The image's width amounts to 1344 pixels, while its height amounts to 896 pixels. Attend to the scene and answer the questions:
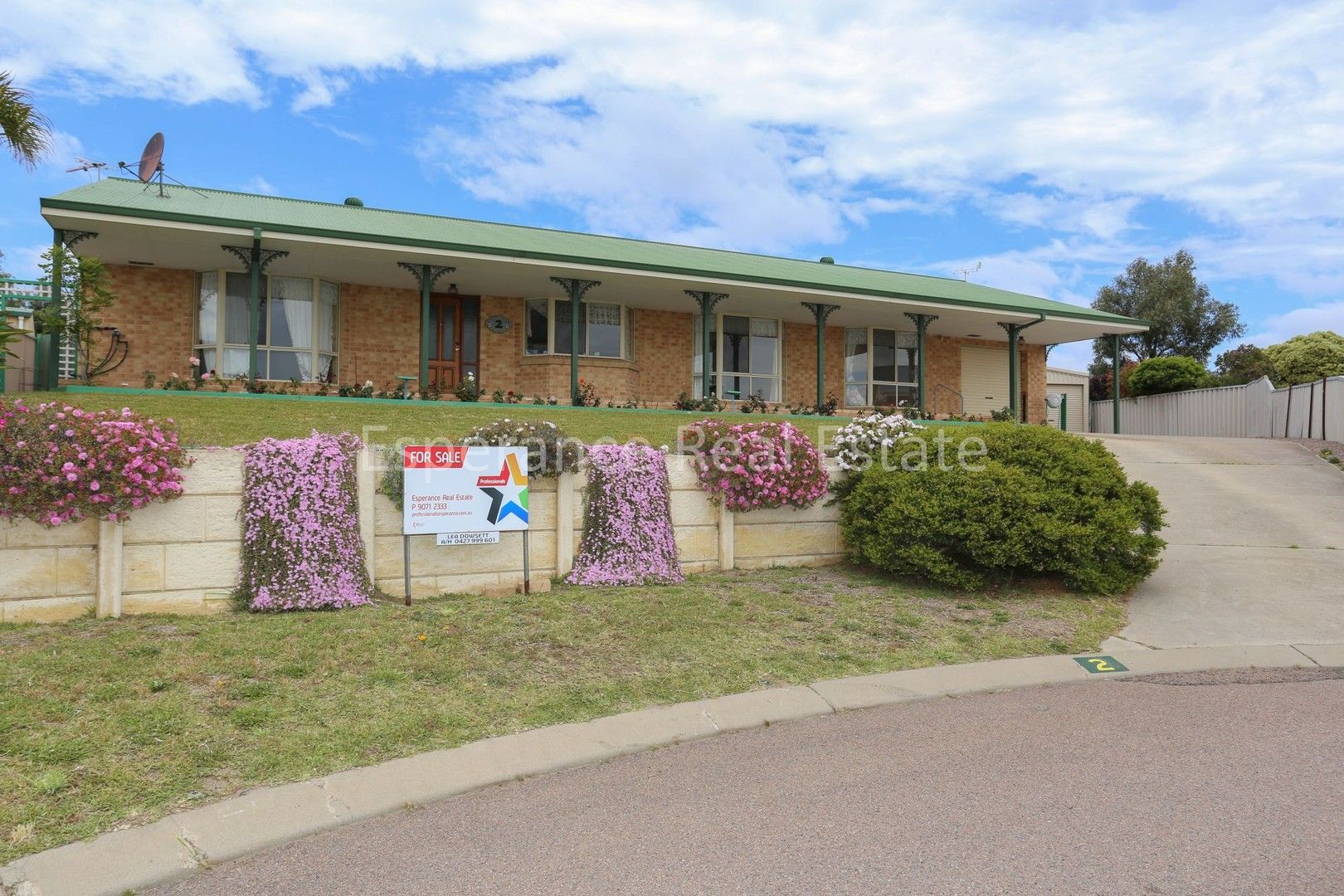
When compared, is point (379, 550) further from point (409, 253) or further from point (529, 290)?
point (529, 290)

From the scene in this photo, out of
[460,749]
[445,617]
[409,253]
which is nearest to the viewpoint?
[460,749]

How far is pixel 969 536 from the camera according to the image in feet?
24.6

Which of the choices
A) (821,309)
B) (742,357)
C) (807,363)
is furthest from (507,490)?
(807,363)

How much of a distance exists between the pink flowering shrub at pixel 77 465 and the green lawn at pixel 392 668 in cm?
83

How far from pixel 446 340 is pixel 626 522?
1107 centimetres

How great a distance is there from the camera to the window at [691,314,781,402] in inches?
775

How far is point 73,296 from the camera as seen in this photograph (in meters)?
13.0

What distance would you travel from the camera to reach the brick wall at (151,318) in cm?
1523

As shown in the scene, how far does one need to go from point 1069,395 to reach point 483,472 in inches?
1057

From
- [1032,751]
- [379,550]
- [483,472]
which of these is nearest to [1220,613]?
[1032,751]

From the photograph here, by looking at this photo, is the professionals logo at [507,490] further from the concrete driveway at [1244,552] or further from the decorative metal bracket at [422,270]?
the decorative metal bracket at [422,270]

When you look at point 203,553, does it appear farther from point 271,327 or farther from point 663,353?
point 663,353

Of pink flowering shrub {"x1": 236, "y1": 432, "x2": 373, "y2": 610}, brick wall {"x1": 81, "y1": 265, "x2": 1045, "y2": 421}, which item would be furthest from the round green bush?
brick wall {"x1": 81, "y1": 265, "x2": 1045, "y2": 421}

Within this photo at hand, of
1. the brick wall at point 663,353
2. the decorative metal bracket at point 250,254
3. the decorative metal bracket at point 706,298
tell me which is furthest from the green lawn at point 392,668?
the brick wall at point 663,353
